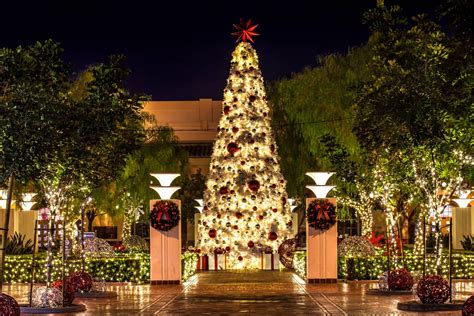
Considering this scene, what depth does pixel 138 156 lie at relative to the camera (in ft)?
144

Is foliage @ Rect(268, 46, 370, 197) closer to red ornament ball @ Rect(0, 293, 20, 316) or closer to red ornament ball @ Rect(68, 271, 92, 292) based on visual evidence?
red ornament ball @ Rect(68, 271, 92, 292)

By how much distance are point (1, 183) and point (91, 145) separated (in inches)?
109

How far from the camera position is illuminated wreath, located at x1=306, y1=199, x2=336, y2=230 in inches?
1007

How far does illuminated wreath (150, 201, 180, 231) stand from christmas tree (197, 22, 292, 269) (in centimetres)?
733

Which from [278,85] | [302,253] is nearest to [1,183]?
[302,253]

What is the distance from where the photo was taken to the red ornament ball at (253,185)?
33094mm

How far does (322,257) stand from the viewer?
1019 inches

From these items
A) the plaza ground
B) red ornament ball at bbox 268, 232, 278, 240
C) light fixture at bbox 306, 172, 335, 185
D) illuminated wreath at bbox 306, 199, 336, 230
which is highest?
light fixture at bbox 306, 172, 335, 185

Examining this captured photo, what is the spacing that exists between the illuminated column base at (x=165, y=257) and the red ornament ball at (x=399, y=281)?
6184mm

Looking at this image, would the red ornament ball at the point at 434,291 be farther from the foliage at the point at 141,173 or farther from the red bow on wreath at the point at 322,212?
the foliage at the point at 141,173

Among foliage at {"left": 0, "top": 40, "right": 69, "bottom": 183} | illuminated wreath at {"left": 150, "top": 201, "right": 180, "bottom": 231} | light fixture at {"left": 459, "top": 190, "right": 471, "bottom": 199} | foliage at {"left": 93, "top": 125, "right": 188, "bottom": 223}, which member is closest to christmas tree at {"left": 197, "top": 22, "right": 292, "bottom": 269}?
light fixture at {"left": 459, "top": 190, "right": 471, "bottom": 199}

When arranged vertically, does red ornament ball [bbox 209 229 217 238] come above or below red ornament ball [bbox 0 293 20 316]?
above

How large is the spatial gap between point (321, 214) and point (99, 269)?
20.4 ft

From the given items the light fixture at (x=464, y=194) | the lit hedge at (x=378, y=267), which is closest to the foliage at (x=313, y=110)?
the light fixture at (x=464, y=194)
